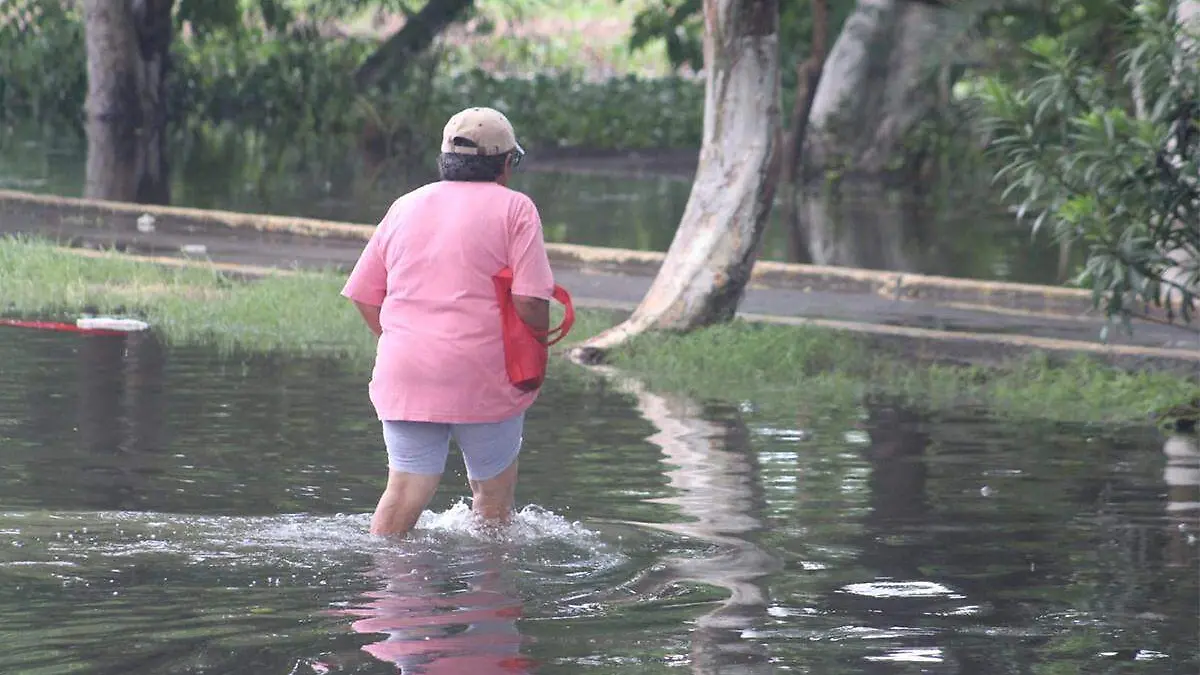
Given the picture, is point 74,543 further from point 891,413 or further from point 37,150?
point 37,150

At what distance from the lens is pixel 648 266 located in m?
19.2

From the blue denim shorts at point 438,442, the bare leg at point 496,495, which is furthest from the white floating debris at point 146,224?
the blue denim shorts at point 438,442

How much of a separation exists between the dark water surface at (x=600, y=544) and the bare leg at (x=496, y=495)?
97 mm

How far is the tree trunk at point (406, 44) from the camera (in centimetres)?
3469

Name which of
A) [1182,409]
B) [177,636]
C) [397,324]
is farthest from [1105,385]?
[177,636]

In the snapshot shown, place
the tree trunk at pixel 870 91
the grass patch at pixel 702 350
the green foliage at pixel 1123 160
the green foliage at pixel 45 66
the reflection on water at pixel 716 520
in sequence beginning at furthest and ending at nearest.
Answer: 1. the green foliage at pixel 45 66
2. the tree trunk at pixel 870 91
3. the grass patch at pixel 702 350
4. the green foliage at pixel 1123 160
5. the reflection on water at pixel 716 520

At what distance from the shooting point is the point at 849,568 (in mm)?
8555

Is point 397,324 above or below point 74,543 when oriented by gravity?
above

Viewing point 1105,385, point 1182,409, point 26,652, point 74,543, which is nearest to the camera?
point 26,652

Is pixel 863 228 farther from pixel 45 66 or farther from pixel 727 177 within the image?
pixel 45 66

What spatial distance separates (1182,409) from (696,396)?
8.63 feet

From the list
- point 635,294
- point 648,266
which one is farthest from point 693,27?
point 635,294

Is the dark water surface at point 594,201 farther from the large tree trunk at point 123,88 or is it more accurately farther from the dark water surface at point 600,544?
the dark water surface at point 600,544

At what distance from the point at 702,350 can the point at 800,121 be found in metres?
14.9
